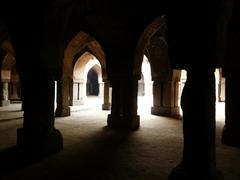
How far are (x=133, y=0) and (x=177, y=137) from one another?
3658mm

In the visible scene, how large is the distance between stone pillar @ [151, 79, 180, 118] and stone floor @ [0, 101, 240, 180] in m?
3.60

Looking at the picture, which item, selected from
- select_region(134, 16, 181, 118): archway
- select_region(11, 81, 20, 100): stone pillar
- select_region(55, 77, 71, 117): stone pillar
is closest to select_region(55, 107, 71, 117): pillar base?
select_region(55, 77, 71, 117): stone pillar

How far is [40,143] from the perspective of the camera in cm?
406

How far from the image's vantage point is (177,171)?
2787 millimetres

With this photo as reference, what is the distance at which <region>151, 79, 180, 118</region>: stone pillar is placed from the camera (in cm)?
974

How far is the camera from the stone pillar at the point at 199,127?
271 centimetres

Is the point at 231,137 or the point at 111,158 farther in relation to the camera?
the point at 231,137

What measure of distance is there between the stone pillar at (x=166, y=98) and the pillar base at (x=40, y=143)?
620 centimetres

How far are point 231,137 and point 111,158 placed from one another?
2.67 m

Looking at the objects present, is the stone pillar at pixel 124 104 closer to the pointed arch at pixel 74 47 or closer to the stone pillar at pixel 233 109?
the stone pillar at pixel 233 109

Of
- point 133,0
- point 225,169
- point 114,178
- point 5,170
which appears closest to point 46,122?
point 5,170

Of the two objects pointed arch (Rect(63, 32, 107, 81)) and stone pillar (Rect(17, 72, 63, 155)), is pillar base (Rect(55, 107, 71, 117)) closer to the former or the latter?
pointed arch (Rect(63, 32, 107, 81))

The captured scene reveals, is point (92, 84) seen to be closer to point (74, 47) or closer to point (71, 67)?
point (71, 67)

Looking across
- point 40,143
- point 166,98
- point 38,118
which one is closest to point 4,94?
point 166,98
